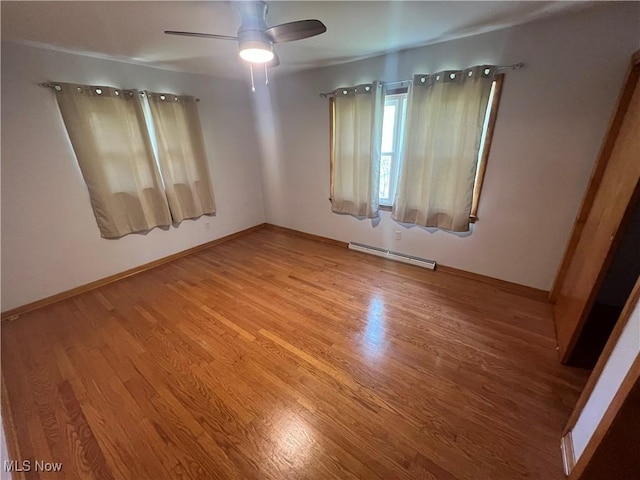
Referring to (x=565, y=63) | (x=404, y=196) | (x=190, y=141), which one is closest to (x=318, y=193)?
(x=404, y=196)

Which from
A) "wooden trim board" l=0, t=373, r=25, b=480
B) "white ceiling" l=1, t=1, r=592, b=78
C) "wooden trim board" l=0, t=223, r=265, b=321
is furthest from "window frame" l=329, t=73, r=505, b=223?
"wooden trim board" l=0, t=373, r=25, b=480

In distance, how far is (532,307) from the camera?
90.3 inches

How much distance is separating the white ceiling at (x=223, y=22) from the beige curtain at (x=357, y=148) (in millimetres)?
472

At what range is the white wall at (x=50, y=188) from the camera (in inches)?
84.0

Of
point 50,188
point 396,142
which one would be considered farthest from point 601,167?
point 50,188

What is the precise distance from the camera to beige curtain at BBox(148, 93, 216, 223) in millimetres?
2932

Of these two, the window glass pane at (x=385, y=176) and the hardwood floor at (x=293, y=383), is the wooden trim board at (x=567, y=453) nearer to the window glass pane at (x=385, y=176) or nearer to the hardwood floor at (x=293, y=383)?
the hardwood floor at (x=293, y=383)

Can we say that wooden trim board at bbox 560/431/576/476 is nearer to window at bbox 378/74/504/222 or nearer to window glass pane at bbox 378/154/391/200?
window at bbox 378/74/504/222

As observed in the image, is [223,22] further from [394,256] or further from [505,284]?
[505,284]

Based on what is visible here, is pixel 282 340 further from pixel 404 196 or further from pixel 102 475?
pixel 404 196

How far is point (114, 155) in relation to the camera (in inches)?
104

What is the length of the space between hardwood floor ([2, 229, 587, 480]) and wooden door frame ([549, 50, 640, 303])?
416 mm

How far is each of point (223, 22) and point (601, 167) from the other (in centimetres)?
295

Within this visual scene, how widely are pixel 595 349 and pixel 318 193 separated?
3.09 metres
